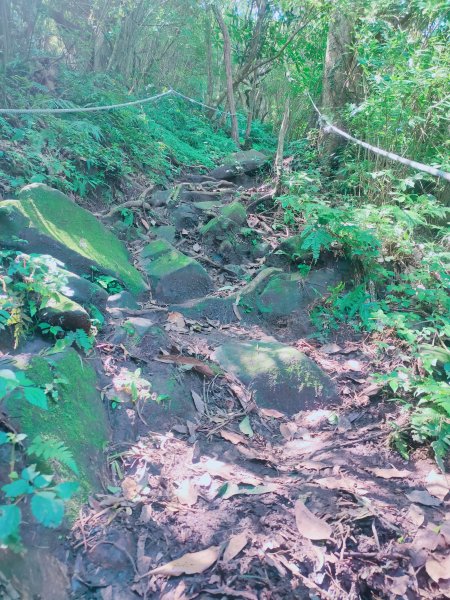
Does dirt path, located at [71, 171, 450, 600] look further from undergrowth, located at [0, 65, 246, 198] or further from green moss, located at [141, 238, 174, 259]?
undergrowth, located at [0, 65, 246, 198]

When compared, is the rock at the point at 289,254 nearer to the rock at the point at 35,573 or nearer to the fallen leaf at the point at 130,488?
the fallen leaf at the point at 130,488

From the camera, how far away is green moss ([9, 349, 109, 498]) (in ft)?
6.56

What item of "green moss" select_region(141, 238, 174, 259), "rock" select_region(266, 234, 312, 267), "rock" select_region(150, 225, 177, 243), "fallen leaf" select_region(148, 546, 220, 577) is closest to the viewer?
"fallen leaf" select_region(148, 546, 220, 577)

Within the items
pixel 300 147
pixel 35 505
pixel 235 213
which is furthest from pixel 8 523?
pixel 300 147

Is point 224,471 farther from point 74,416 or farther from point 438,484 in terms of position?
point 438,484

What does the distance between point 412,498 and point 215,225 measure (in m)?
3.96

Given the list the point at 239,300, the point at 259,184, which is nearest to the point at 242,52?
the point at 259,184

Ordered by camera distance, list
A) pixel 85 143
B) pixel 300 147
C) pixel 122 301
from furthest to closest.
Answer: pixel 300 147 → pixel 85 143 → pixel 122 301

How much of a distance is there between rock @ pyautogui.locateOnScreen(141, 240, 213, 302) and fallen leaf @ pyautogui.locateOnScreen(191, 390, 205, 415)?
1595 millimetres

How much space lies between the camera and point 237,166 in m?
7.39

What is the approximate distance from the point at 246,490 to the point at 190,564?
52 cm

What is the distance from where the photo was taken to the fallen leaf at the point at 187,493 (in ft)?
6.84

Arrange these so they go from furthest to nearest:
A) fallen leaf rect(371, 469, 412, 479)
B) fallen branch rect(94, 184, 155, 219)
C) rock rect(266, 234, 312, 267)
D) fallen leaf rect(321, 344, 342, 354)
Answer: fallen branch rect(94, 184, 155, 219) → rock rect(266, 234, 312, 267) → fallen leaf rect(321, 344, 342, 354) → fallen leaf rect(371, 469, 412, 479)

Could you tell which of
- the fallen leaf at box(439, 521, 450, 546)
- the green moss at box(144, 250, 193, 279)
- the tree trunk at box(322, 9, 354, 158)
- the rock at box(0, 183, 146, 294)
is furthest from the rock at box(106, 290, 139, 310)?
the tree trunk at box(322, 9, 354, 158)
